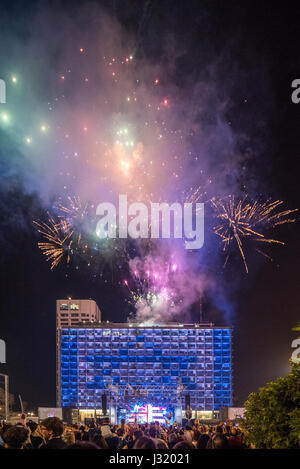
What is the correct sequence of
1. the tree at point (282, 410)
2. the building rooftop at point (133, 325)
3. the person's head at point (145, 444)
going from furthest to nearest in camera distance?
the building rooftop at point (133, 325) → the tree at point (282, 410) → the person's head at point (145, 444)

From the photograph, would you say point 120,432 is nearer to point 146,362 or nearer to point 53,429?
point 53,429

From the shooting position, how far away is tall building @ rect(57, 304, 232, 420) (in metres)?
62.7

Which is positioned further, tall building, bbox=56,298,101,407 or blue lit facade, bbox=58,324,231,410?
tall building, bbox=56,298,101,407

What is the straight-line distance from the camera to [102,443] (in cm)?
774

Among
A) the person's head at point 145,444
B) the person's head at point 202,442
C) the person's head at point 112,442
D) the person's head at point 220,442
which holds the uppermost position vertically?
the person's head at point 145,444

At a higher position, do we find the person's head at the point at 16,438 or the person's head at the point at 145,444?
the person's head at the point at 145,444

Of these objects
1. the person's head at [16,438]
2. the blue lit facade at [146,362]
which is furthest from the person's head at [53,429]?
the blue lit facade at [146,362]

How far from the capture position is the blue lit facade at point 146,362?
206 ft

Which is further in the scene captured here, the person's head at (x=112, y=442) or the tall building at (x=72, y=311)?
the tall building at (x=72, y=311)

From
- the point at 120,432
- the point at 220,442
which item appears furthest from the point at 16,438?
the point at 120,432

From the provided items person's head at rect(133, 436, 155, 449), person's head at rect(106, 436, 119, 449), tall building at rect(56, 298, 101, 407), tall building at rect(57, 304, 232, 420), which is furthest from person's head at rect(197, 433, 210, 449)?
tall building at rect(56, 298, 101, 407)

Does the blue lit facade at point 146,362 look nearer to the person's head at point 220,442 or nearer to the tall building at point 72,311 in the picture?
the tall building at point 72,311

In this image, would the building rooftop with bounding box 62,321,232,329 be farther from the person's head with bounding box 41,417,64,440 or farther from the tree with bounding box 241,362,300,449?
the tree with bounding box 241,362,300,449
